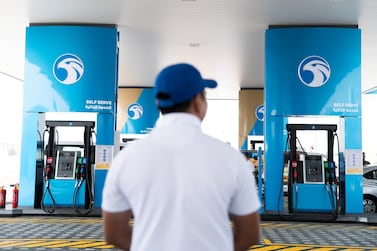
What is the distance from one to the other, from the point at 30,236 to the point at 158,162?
704 cm

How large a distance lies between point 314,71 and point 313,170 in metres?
2.31

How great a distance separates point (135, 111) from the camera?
71.0ft

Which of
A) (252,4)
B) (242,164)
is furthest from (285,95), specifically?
(242,164)

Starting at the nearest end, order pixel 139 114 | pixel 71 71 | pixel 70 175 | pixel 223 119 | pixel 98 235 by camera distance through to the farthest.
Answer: pixel 98 235 < pixel 70 175 < pixel 71 71 < pixel 139 114 < pixel 223 119

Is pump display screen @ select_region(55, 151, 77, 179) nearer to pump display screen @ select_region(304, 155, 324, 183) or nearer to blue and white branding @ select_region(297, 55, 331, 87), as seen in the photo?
pump display screen @ select_region(304, 155, 324, 183)

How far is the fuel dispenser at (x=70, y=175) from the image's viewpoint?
11078 millimetres

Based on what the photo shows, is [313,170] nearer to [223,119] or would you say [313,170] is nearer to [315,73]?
[315,73]

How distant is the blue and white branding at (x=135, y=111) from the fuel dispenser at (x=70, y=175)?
10.3m

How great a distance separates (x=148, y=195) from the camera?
1599 millimetres

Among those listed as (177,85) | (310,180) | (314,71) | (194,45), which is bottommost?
(310,180)

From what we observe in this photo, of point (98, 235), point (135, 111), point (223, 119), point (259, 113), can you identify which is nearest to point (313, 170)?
point (98, 235)

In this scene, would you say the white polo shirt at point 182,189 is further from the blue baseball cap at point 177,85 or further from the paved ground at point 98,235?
the paved ground at point 98,235

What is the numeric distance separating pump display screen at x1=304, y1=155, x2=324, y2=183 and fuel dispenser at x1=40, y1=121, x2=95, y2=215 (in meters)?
4.79

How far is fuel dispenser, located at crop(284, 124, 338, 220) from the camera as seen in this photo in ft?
35.7
